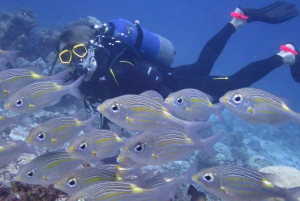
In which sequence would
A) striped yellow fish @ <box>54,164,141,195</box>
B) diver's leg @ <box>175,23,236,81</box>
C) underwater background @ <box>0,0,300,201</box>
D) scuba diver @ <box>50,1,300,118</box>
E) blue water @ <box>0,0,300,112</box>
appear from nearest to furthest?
1. striped yellow fish @ <box>54,164,141,195</box>
2. scuba diver @ <box>50,1,300,118</box>
3. diver's leg @ <box>175,23,236,81</box>
4. underwater background @ <box>0,0,300,201</box>
5. blue water @ <box>0,0,300,112</box>

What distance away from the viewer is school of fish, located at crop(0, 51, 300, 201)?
277 centimetres

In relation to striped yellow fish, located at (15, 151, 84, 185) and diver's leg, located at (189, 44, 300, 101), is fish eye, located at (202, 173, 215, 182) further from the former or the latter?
→ diver's leg, located at (189, 44, 300, 101)

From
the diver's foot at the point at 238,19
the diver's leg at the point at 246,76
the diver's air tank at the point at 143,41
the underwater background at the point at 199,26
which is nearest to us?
the diver's air tank at the point at 143,41

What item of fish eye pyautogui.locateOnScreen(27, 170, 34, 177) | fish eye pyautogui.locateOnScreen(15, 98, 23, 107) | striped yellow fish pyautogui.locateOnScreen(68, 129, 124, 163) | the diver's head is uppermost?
the diver's head

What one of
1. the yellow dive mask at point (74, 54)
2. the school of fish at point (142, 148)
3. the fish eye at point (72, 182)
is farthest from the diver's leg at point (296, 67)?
the fish eye at point (72, 182)

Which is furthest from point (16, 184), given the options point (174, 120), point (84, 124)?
point (174, 120)

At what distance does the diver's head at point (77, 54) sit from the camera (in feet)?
16.8

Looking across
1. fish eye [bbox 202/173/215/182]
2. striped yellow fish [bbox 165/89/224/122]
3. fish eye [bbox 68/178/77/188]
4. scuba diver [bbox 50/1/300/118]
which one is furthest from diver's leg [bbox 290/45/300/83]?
fish eye [bbox 68/178/77/188]

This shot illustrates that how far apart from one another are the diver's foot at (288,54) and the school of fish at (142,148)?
477 cm

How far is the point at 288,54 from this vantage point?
7.45 m

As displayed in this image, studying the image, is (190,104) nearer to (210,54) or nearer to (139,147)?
(139,147)

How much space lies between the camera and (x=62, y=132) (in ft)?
11.8

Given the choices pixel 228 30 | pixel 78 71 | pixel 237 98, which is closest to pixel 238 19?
pixel 228 30

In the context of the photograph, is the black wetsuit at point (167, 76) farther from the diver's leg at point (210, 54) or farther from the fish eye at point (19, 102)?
the fish eye at point (19, 102)
